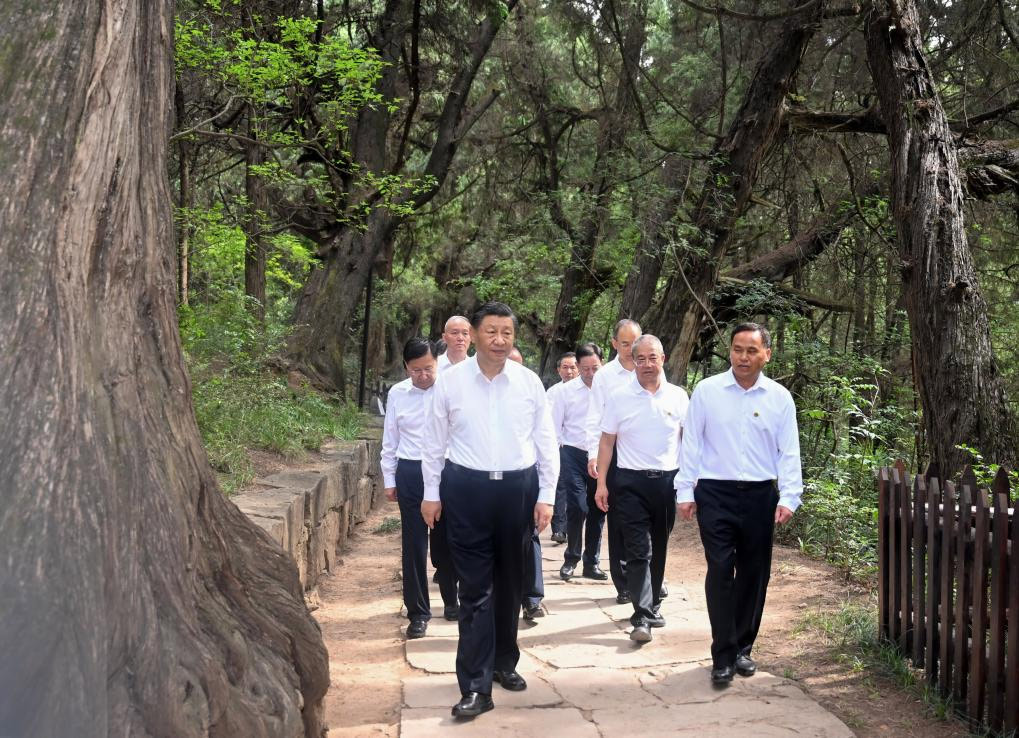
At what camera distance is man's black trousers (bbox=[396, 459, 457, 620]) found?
7.09 metres

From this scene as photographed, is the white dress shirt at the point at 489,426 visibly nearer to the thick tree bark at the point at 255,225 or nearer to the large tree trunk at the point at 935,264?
the large tree trunk at the point at 935,264

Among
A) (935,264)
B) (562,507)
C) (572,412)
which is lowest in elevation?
(562,507)

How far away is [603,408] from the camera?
8000 millimetres

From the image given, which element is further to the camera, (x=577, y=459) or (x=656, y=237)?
(x=656, y=237)

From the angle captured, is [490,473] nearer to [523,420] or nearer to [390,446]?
[523,420]

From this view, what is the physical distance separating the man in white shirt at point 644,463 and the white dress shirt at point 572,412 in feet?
6.86

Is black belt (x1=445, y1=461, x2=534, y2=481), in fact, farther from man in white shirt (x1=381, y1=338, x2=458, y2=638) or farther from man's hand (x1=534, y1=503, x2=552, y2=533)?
man in white shirt (x1=381, y1=338, x2=458, y2=638)

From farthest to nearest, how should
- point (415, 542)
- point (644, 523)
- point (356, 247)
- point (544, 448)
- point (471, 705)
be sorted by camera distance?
point (356, 247) → point (415, 542) → point (644, 523) → point (544, 448) → point (471, 705)

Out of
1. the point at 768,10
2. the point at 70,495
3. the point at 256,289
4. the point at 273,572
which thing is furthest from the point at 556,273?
the point at 70,495

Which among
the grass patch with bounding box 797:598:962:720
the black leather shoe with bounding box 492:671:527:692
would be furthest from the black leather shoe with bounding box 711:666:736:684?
the black leather shoe with bounding box 492:671:527:692

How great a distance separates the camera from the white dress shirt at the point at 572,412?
9398 mm

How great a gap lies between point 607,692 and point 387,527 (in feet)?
23.6

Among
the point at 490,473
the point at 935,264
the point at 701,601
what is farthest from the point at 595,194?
the point at 490,473

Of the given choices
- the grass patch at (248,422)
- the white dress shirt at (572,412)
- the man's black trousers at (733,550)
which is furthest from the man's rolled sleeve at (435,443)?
the white dress shirt at (572,412)
